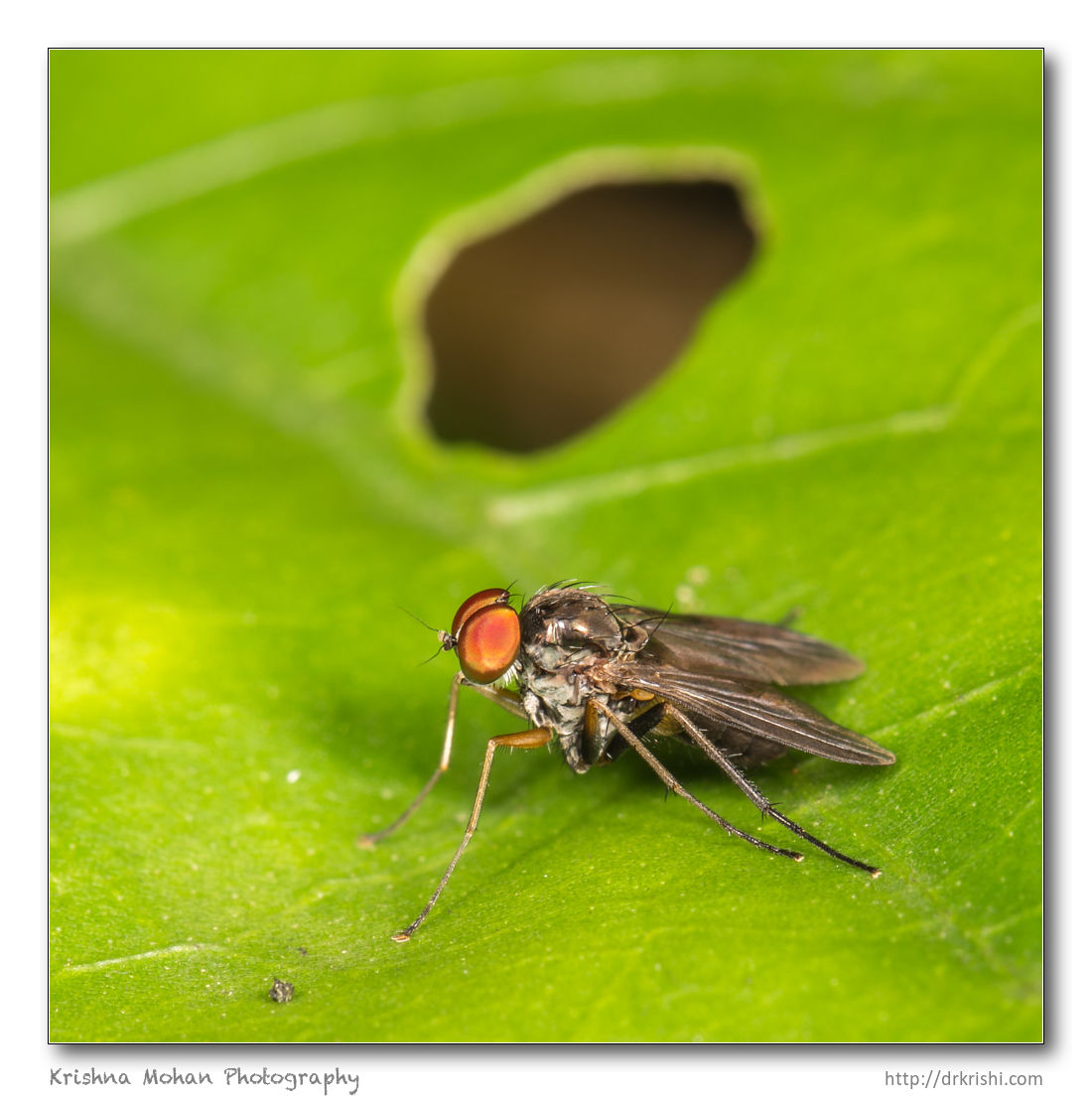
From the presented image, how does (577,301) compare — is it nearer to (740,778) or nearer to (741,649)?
(741,649)

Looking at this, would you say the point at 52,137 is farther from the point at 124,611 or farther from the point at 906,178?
the point at 906,178

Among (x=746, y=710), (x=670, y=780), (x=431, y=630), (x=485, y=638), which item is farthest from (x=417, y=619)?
(x=746, y=710)

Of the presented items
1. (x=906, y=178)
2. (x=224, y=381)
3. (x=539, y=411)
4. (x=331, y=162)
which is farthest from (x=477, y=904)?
(x=331, y=162)

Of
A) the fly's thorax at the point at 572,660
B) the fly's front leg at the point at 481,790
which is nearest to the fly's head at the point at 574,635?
the fly's thorax at the point at 572,660

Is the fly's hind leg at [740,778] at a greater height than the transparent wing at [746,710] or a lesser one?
lesser

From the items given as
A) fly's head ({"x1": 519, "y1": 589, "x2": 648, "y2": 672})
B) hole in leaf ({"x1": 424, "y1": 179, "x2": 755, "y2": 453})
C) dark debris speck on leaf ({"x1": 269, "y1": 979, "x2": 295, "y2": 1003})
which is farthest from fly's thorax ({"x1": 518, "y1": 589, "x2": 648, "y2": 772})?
hole in leaf ({"x1": 424, "y1": 179, "x2": 755, "y2": 453})

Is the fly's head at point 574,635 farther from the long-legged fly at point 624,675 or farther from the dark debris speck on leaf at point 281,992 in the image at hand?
the dark debris speck on leaf at point 281,992
